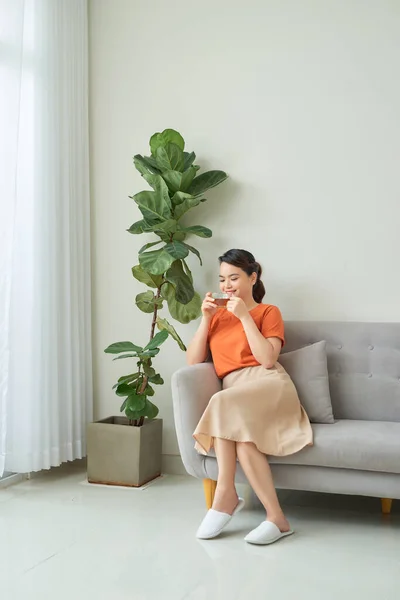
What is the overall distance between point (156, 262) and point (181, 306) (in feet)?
1.10

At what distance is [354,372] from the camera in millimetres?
3314

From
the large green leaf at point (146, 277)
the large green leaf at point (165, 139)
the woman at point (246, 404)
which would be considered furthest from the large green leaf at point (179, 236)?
the woman at point (246, 404)

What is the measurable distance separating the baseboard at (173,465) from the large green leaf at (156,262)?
1.13 meters

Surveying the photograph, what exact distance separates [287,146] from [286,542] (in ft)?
6.85

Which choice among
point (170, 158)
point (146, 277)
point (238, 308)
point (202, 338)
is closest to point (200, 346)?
point (202, 338)

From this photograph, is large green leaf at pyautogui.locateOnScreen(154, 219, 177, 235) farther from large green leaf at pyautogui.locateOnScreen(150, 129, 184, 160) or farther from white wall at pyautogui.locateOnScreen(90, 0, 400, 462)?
large green leaf at pyautogui.locateOnScreen(150, 129, 184, 160)

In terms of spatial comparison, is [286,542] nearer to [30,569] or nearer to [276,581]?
[276,581]

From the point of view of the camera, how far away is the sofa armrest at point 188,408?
290cm

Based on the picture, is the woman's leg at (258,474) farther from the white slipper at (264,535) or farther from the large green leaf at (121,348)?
the large green leaf at (121,348)

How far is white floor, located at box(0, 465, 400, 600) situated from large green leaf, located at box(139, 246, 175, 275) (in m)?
1.13

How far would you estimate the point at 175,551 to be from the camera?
8.34 ft

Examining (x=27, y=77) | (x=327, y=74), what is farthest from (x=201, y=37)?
(x=27, y=77)

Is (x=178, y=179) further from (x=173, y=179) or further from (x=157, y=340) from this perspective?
(x=157, y=340)

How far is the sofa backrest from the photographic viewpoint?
3.23 m
